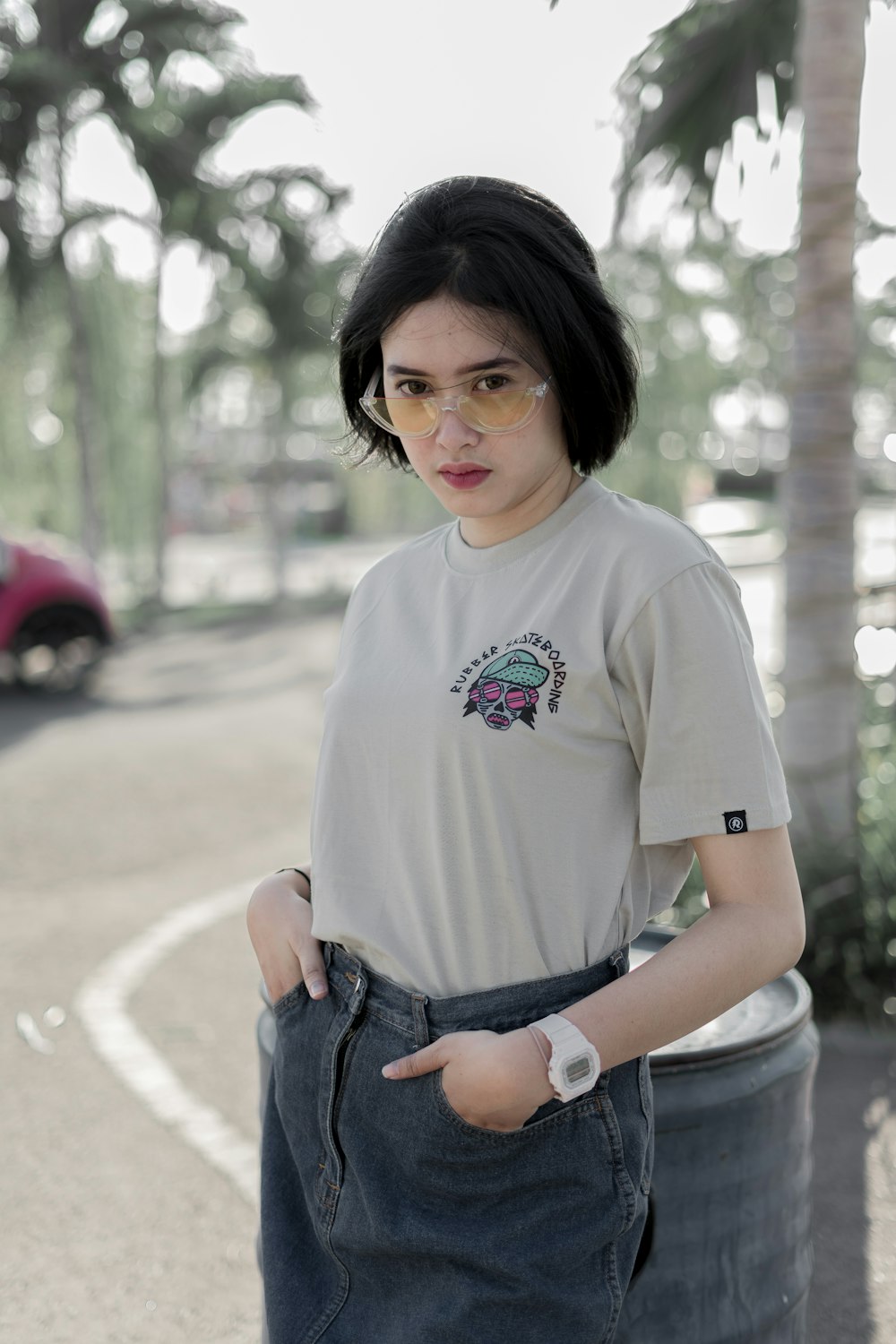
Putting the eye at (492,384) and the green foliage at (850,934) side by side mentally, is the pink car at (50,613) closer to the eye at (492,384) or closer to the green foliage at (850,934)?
the green foliage at (850,934)

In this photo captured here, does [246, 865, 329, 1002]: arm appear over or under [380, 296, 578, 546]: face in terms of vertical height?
under

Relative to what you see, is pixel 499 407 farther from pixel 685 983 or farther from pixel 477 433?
pixel 685 983

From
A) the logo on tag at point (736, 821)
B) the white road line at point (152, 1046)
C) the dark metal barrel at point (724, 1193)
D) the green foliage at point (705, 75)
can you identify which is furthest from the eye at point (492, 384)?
the green foliage at point (705, 75)

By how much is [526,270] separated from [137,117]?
1648cm

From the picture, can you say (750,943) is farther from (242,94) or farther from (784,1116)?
(242,94)

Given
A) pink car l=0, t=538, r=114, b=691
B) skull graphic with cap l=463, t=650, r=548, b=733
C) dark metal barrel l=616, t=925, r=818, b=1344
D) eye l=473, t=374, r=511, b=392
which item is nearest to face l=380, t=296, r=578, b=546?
eye l=473, t=374, r=511, b=392

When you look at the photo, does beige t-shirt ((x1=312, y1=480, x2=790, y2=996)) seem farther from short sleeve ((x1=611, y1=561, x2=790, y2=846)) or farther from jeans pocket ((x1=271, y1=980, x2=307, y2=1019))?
jeans pocket ((x1=271, y1=980, x2=307, y2=1019))

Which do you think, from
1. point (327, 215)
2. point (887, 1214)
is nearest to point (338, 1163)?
point (887, 1214)

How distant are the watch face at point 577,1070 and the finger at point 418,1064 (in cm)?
16

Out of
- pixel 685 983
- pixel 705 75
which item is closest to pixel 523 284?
pixel 685 983

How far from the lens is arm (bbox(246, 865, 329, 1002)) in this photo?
5.48 feet

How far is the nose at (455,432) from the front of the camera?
5.05ft

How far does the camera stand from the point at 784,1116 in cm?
209

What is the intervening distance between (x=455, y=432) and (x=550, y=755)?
407 mm
